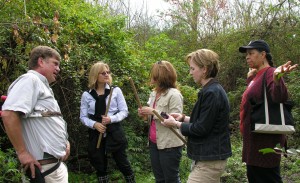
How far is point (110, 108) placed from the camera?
17.2 ft

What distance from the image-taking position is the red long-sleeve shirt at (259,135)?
140 inches

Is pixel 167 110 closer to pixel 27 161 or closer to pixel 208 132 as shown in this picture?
pixel 208 132

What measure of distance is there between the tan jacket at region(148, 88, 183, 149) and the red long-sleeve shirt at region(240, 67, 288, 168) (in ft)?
2.64

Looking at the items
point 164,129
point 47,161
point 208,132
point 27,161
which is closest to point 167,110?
point 164,129

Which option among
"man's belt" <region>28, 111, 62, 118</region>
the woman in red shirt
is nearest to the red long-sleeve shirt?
the woman in red shirt

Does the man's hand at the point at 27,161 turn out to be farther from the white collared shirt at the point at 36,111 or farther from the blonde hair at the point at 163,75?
the blonde hair at the point at 163,75

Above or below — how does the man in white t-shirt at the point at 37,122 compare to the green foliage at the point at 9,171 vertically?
above

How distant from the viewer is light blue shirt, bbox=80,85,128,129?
17.0ft

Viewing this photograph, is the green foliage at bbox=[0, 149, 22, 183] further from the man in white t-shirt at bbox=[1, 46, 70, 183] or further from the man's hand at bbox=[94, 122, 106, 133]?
the man in white t-shirt at bbox=[1, 46, 70, 183]

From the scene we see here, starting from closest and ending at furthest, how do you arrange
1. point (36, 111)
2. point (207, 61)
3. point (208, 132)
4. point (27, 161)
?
point (27, 161) → point (36, 111) → point (208, 132) → point (207, 61)

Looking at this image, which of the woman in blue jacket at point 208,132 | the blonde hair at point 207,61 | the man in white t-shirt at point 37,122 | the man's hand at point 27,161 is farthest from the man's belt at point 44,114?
the blonde hair at point 207,61

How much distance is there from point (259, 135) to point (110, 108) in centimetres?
228

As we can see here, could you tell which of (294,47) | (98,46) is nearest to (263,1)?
(294,47)

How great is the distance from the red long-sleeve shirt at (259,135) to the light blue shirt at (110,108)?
6.45 feet
